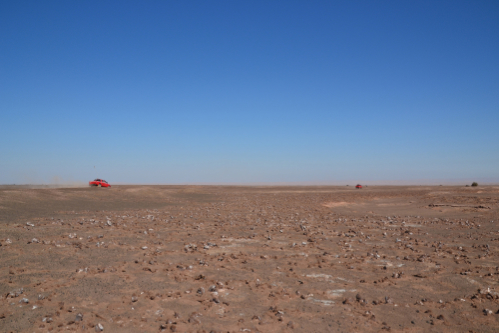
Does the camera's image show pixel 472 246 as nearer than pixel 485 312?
No

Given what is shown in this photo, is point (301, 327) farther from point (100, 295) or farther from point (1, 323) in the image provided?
point (1, 323)

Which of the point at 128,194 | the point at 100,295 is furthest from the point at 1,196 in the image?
the point at 100,295

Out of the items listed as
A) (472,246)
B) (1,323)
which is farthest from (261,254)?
(472,246)

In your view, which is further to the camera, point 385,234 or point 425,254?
point 385,234

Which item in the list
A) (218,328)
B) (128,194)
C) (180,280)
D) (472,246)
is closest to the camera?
→ (218,328)

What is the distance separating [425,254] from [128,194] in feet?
115

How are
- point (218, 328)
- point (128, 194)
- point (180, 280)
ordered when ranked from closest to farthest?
point (218, 328)
point (180, 280)
point (128, 194)

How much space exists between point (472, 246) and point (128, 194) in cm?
3585

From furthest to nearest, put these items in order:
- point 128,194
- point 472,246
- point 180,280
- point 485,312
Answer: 1. point 128,194
2. point 472,246
3. point 180,280
4. point 485,312

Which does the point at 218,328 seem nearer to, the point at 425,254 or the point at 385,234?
the point at 425,254

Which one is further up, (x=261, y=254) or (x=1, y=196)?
(x=1, y=196)

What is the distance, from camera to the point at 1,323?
6398mm

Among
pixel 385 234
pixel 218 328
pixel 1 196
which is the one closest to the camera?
pixel 218 328

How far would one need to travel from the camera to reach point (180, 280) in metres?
9.06
